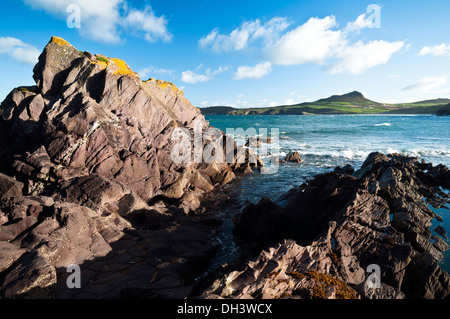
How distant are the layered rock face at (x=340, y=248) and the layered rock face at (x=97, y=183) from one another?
3872mm

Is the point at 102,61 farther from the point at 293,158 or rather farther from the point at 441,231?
the point at 441,231

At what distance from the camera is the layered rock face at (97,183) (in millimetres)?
12938

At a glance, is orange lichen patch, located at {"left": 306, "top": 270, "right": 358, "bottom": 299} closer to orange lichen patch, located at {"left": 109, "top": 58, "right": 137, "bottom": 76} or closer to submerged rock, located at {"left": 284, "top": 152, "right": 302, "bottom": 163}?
orange lichen patch, located at {"left": 109, "top": 58, "right": 137, "bottom": 76}

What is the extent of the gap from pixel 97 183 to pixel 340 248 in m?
21.1

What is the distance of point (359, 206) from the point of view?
16391 millimetres

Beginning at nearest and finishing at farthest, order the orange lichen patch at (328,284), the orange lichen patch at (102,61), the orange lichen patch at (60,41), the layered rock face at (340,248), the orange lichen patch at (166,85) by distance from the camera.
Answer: the orange lichen patch at (328,284), the layered rock face at (340,248), the orange lichen patch at (60,41), the orange lichen patch at (102,61), the orange lichen patch at (166,85)

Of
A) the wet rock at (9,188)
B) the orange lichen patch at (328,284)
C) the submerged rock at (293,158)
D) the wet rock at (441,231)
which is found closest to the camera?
the orange lichen patch at (328,284)

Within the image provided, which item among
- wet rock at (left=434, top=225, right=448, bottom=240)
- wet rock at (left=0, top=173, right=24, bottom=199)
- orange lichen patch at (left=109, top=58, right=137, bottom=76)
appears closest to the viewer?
wet rock at (left=434, top=225, right=448, bottom=240)

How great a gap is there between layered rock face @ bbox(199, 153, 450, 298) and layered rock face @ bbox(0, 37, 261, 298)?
387 centimetres

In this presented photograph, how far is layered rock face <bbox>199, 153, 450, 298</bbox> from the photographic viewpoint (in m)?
8.81

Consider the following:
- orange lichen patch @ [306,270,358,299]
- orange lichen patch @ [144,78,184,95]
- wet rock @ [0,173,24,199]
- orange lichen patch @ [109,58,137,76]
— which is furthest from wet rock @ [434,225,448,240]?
orange lichen patch @ [144,78,184,95]

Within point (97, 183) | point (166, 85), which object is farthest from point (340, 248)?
point (166, 85)

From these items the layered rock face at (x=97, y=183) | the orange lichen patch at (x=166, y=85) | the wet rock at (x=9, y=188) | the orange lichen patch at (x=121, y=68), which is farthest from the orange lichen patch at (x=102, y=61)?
the wet rock at (x=9, y=188)

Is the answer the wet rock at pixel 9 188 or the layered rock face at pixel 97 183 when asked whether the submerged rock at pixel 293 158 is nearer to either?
the layered rock face at pixel 97 183
